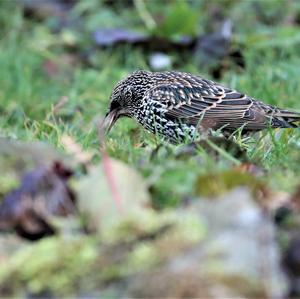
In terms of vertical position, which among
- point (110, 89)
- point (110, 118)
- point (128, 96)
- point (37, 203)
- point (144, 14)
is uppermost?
point (37, 203)

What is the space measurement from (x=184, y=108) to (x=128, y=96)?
1.99 ft

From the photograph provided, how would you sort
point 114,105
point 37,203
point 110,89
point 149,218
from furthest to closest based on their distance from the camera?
point 110,89, point 114,105, point 37,203, point 149,218

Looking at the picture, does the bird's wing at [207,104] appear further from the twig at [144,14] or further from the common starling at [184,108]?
the twig at [144,14]

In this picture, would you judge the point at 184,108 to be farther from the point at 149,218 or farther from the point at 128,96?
the point at 149,218

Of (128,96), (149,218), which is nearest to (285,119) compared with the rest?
(128,96)

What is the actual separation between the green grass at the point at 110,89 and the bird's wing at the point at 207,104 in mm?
260

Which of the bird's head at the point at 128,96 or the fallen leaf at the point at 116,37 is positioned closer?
the bird's head at the point at 128,96

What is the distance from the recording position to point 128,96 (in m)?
7.51

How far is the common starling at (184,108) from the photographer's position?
684cm

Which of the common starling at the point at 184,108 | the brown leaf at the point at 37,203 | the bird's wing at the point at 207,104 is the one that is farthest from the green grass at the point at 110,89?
the brown leaf at the point at 37,203

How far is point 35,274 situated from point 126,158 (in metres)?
1.34

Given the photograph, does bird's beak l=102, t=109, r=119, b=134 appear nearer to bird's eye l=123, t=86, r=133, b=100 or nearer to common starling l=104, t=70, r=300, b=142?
common starling l=104, t=70, r=300, b=142

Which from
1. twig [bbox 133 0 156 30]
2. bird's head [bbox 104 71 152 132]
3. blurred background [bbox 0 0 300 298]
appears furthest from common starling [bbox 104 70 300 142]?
twig [bbox 133 0 156 30]

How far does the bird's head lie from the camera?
293 inches
